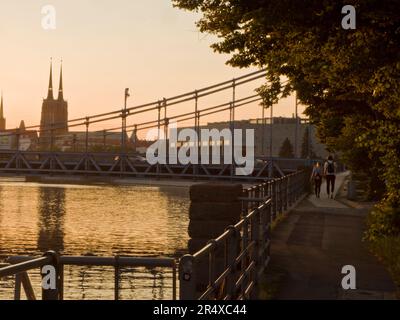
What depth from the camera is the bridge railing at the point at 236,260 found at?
19.2ft

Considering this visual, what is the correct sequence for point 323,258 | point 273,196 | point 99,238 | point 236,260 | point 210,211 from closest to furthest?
1. point 236,260
2. point 210,211
3. point 323,258
4. point 273,196
5. point 99,238

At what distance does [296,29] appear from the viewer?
10.9m

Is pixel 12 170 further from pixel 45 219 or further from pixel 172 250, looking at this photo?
pixel 172 250

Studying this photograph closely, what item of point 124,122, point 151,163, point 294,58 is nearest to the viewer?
point 294,58

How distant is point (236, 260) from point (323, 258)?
6.49 m

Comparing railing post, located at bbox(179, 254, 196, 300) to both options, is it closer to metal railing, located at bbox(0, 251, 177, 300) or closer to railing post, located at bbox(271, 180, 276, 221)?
metal railing, located at bbox(0, 251, 177, 300)

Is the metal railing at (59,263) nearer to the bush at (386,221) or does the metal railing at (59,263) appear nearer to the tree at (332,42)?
A: the tree at (332,42)

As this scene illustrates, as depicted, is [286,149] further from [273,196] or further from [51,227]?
[273,196]

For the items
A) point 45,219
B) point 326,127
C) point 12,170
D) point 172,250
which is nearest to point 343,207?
point 326,127

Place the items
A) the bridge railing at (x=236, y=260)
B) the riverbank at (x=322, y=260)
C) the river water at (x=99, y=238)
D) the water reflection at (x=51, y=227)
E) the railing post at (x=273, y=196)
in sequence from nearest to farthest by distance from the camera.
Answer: the bridge railing at (x=236, y=260) → the riverbank at (x=322, y=260) → the river water at (x=99, y=238) → the railing post at (x=273, y=196) → the water reflection at (x=51, y=227)

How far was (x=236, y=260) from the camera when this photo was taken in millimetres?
9188

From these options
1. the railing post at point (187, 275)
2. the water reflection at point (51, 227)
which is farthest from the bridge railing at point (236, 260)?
the water reflection at point (51, 227)

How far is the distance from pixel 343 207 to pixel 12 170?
A: 126 ft

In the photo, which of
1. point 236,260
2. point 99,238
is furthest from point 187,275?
point 99,238
